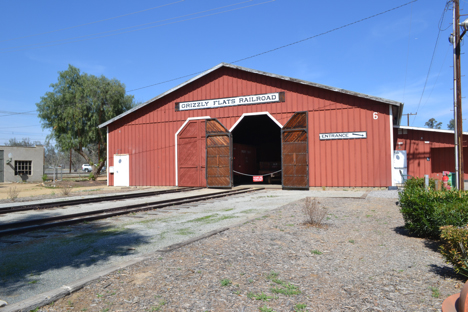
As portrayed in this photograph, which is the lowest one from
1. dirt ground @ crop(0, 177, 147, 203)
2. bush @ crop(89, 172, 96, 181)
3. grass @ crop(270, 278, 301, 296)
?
dirt ground @ crop(0, 177, 147, 203)

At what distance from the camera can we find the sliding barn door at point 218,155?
22172mm

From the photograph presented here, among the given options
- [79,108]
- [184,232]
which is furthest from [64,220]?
[79,108]

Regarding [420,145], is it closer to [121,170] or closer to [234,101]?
[234,101]

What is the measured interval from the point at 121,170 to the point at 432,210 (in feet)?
74.2

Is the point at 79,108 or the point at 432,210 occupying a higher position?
the point at 79,108

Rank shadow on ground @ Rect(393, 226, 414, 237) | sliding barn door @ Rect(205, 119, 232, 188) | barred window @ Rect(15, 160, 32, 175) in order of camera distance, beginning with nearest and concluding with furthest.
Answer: shadow on ground @ Rect(393, 226, 414, 237), sliding barn door @ Rect(205, 119, 232, 188), barred window @ Rect(15, 160, 32, 175)

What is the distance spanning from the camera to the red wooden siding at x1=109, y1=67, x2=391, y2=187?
61.2 ft

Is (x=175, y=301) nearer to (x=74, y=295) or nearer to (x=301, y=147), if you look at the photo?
(x=74, y=295)

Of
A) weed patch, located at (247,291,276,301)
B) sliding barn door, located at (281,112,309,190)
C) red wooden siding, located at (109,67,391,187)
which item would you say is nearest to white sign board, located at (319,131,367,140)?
red wooden siding, located at (109,67,391,187)

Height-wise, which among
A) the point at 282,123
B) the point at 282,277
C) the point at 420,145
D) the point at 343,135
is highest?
the point at 282,123

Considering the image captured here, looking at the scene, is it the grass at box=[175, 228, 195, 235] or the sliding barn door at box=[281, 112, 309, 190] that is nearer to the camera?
the grass at box=[175, 228, 195, 235]

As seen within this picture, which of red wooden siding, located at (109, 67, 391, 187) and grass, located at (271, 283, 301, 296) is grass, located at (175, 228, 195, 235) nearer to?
grass, located at (271, 283, 301, 296)

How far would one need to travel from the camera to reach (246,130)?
28.7 metres

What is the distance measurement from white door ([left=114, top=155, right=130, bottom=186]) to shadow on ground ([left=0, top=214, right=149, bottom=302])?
17099 mm
